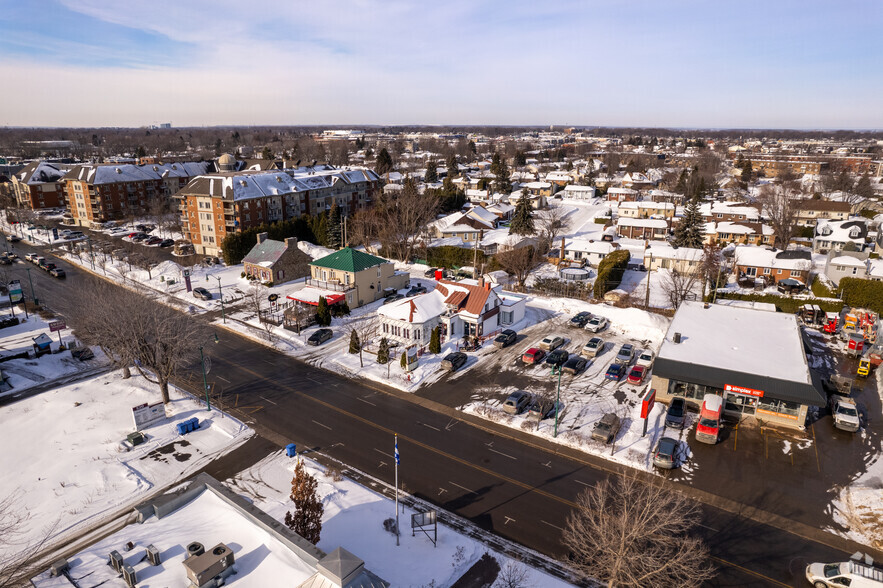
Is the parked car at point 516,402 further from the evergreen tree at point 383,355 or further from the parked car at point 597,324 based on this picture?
the parked car at point 597,324

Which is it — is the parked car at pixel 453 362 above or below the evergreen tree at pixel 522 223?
below

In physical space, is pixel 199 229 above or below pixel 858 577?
above

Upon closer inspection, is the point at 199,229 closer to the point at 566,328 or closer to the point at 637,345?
the point at 566,328

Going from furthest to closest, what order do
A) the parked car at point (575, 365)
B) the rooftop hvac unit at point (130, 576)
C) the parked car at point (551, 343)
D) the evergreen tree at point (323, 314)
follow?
the evergreen tree at point (323, 314), the parked car at point (551, 343), the parked car at point (575, 365), the rooftop hvac unit at point (130, 576)

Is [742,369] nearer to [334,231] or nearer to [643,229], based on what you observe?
[643,229]

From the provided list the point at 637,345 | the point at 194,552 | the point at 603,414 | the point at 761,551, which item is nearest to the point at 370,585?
the point at 194,552

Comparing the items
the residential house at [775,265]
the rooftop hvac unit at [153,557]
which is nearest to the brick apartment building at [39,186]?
the rooftop hvac unit at [153,557]

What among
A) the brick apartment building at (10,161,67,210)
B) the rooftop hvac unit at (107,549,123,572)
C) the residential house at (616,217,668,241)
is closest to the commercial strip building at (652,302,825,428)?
the rooftop hvac unit at (107,549,123,572)
